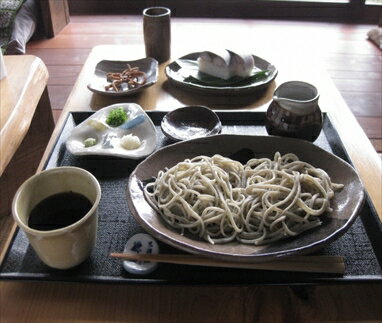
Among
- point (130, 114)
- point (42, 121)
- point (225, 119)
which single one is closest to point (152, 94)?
point (130, 114)

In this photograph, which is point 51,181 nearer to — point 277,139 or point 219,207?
point 219,207

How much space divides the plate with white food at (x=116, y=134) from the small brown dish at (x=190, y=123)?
2.0 inches

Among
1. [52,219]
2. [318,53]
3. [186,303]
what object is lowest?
[318,53]

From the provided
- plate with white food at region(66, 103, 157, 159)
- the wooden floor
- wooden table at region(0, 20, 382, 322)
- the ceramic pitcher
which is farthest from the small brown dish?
the wooden floor

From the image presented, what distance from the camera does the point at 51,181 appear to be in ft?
2.47

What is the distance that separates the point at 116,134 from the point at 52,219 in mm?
432

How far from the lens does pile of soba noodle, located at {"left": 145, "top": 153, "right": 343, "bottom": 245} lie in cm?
74

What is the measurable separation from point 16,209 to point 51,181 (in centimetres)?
10

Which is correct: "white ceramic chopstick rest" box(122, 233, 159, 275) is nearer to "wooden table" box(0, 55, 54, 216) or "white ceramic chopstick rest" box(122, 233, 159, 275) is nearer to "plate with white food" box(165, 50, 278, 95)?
"wooden table" box(0, 55, 54, 216)

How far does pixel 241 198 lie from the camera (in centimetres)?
81

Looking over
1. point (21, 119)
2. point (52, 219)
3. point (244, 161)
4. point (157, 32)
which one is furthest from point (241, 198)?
point (157, 32)

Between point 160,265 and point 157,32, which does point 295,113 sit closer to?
point 160,265

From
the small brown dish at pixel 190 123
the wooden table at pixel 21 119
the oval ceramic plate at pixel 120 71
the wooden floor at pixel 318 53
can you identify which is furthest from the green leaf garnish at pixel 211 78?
the wooden floor at pixel 318 53

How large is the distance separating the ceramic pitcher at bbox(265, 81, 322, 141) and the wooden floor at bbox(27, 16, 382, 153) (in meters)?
1.15
